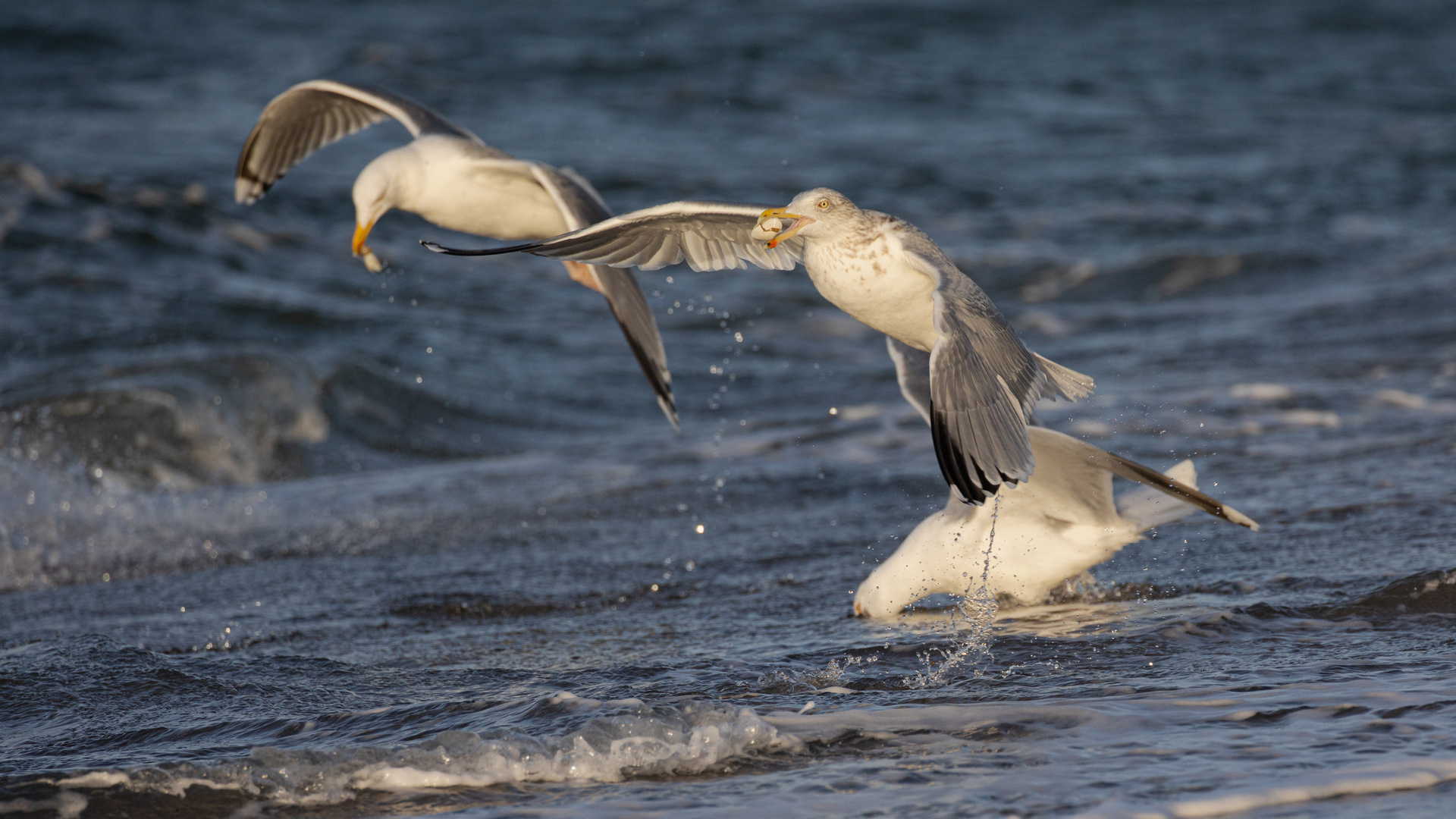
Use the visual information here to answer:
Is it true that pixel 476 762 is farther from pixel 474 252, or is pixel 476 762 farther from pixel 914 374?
pixel 914 374

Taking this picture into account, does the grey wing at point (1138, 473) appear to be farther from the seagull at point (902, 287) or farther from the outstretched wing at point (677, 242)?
the outstretched wing at point (677, 242)

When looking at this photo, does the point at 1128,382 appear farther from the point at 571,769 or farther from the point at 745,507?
the point at 571,769

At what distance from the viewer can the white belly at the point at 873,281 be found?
349cm

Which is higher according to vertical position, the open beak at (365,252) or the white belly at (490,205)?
the white belly at (490,205)

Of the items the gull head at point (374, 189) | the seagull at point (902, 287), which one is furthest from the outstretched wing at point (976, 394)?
the gull head at point (374, 189)

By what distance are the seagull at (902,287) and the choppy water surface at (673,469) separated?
1.87 ft

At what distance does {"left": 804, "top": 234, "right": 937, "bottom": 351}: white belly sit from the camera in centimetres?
349

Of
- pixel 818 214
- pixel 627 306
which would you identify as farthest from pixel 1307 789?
pixel 627 306

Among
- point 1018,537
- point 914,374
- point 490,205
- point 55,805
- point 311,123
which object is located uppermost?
point 311,123

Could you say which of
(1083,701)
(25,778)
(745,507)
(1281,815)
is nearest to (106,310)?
(745,507)

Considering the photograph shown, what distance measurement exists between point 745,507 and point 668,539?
51 cm

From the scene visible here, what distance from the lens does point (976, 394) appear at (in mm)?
3148

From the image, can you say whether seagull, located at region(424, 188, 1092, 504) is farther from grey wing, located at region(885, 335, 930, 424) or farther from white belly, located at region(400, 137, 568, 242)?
white belly, located at region(400, 137, 568, 242)

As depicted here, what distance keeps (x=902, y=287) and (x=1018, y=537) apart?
940mm
